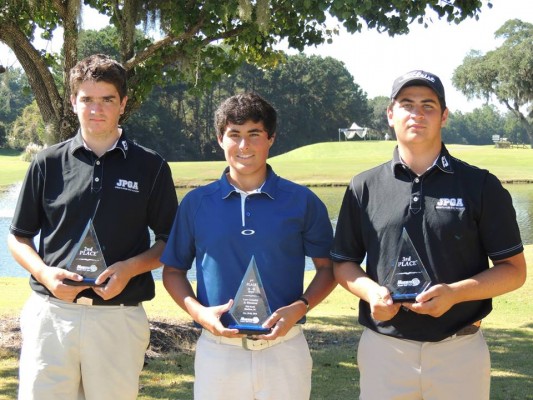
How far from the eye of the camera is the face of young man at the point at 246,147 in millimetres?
3719

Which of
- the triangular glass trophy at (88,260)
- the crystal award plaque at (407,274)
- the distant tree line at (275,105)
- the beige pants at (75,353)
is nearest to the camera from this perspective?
the crystal award plaque at (407,274)

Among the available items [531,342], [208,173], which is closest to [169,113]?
[208,173]

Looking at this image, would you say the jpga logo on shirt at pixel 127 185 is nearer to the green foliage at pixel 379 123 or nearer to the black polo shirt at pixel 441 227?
the black polo shirt at pixel 441 227

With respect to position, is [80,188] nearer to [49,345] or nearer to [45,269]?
[45,269]

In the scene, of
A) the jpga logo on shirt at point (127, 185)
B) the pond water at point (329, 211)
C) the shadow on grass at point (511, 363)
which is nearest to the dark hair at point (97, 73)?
the jpga logo on shirt at point (127, 185)

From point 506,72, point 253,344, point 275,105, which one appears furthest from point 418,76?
point 275,105

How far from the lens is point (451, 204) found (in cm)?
352

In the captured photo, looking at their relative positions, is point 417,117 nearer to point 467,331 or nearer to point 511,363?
point 467,331

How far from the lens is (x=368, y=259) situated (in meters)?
3.69

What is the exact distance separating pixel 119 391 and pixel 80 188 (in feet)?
3.47

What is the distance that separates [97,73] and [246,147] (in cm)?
88

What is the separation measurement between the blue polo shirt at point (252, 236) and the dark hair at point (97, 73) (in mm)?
738

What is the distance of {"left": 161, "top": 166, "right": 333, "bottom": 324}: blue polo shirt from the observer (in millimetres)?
3656

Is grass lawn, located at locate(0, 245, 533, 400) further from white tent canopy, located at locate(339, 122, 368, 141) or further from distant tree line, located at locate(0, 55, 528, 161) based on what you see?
white tent canopy, located at locate(339, 122, 368, 141)
